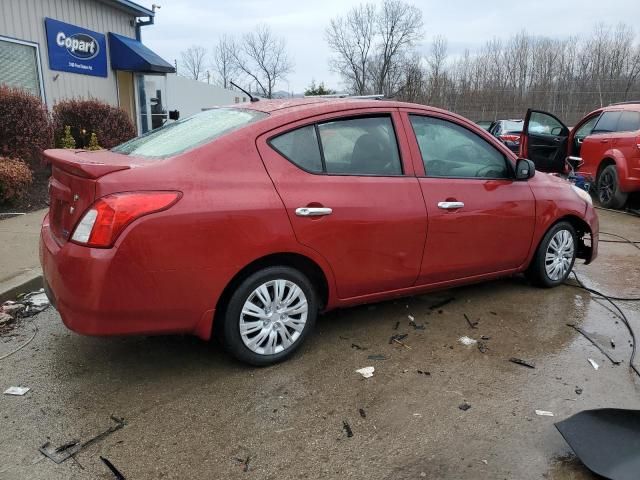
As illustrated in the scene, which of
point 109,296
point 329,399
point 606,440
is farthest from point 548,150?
point 109,296

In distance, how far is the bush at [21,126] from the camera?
7.75 metres

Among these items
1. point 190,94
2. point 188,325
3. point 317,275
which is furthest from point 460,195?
point 190,94

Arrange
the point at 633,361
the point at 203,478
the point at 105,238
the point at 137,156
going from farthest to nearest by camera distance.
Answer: the point at 633,361 < the point at 137,156 < the point at 105,238 < the point at 203,478

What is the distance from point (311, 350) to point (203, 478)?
1385mm

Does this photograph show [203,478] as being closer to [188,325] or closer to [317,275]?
[188,325]

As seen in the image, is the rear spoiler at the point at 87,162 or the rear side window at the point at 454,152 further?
the rear side window at the point at 454,152

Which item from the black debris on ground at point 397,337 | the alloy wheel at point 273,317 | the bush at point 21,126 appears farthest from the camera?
the bush at point 21,126

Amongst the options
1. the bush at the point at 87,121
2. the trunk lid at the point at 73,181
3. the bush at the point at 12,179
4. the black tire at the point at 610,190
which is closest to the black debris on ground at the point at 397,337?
the trunk lid at the point at 73,181

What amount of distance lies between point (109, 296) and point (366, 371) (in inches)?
63.6

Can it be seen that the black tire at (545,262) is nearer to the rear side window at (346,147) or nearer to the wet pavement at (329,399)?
the wet pavement at (329,399)

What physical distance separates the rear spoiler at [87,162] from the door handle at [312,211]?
1.01 meters

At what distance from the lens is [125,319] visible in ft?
9.30

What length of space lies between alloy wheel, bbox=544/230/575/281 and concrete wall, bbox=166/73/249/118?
19.6 metres

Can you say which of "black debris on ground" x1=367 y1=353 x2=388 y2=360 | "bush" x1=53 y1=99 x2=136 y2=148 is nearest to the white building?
"bush" x1=53 y1=99 x2=136 y2=148
